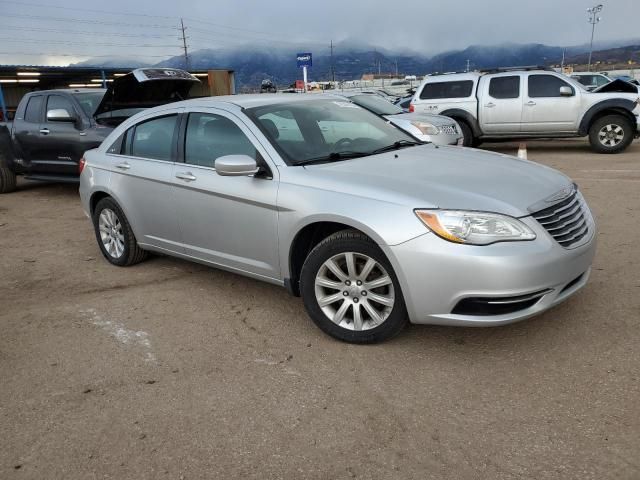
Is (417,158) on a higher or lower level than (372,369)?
higher

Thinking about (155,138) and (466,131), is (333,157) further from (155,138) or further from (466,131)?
(466,131)

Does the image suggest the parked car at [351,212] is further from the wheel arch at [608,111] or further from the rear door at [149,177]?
the wheel arch at [608,111]

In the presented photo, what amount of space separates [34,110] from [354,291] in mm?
8332

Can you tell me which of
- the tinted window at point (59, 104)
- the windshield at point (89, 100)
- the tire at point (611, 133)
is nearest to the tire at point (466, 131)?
the tire at point (611, 133)

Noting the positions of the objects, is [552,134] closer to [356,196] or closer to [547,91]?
[547,91]

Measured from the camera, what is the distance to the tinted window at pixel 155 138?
185 inches

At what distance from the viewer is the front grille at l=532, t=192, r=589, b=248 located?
3.28 m

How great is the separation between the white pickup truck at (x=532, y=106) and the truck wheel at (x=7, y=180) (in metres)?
8.67

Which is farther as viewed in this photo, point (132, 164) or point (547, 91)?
point (547, 91)

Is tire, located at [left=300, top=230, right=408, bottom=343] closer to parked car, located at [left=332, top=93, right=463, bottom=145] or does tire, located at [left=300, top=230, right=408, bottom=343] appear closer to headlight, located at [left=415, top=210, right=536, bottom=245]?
headlight, located at [left=415, top=210, right=536, bottom=245]

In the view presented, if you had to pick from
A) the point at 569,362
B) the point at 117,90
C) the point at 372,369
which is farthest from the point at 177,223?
the point at 117,90

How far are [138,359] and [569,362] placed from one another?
2596 mm

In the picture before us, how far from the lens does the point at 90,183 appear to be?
547cm

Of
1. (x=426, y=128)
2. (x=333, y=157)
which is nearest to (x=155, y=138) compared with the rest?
(x=333, y=157)
